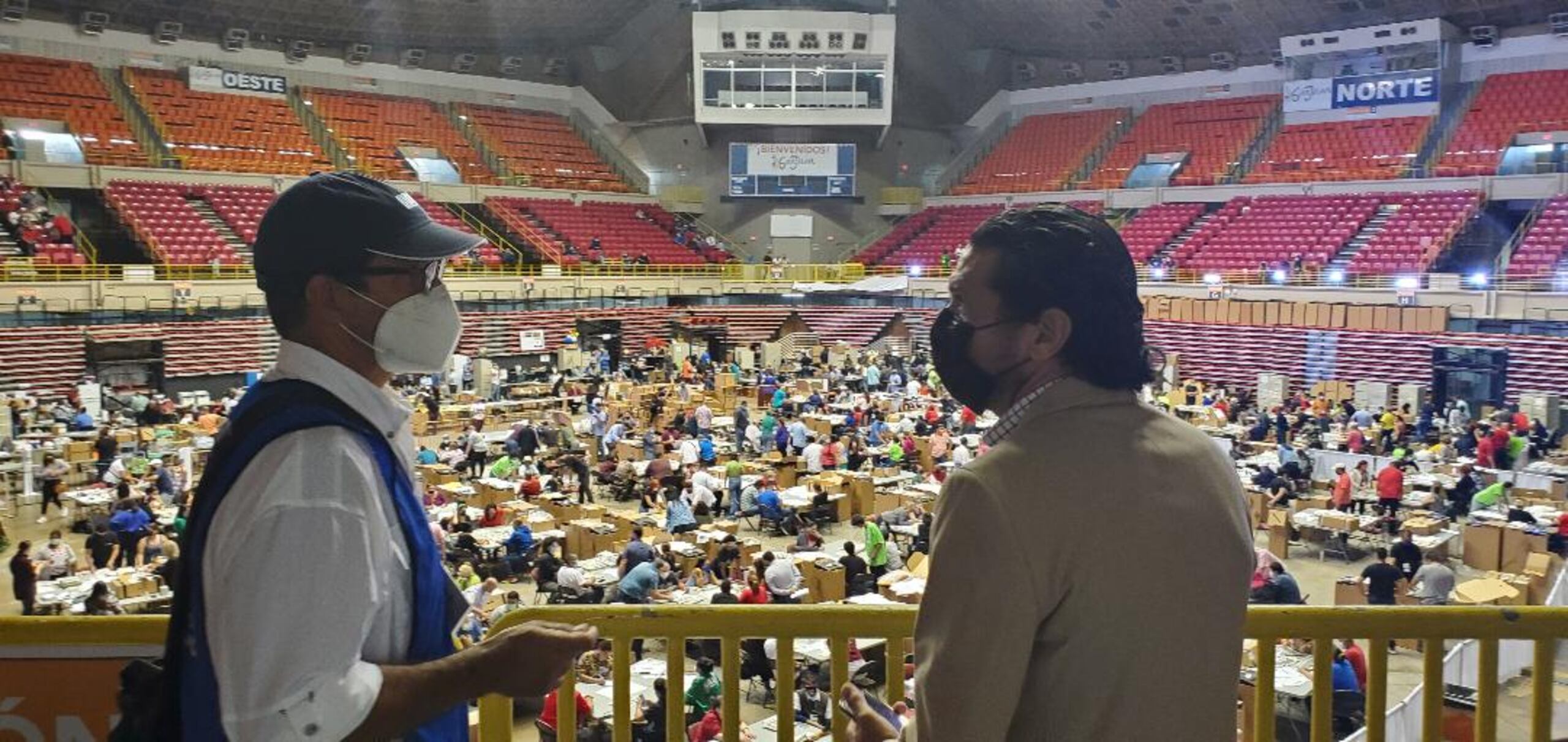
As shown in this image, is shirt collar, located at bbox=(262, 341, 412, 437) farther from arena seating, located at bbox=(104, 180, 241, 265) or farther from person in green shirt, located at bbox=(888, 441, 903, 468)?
arena seating, located at bbox=(104, 180, 241, 265)

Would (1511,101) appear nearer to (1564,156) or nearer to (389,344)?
(1564,156)

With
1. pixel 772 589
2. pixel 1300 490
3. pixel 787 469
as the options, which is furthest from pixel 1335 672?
pixel 787 469

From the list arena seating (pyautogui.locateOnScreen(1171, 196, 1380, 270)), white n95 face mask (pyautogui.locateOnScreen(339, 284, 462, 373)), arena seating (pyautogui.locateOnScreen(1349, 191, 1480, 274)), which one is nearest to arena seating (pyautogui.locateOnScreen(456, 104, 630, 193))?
arena seating (pyautogui.locateOnScreen(1171, 196, 1380, 270))

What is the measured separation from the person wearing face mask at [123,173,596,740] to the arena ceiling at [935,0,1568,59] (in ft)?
116

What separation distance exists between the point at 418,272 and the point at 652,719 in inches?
212

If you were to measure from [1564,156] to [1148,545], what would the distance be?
3260cm

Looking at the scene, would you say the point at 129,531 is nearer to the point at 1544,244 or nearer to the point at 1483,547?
the point at 1483,547

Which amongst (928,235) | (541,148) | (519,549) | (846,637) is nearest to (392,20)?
(541,148)

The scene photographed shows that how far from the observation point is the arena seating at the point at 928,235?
38.1m

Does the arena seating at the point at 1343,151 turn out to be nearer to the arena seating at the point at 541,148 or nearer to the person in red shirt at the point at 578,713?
the arena seating at the point at 541,148

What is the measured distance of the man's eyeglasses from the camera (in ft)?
6.06

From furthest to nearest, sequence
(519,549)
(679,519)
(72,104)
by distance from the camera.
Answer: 1. (72,104)
2. (679,519)
3. (519,549)

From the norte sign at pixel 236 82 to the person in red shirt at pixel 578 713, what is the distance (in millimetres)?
33232

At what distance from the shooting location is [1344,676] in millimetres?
6973
